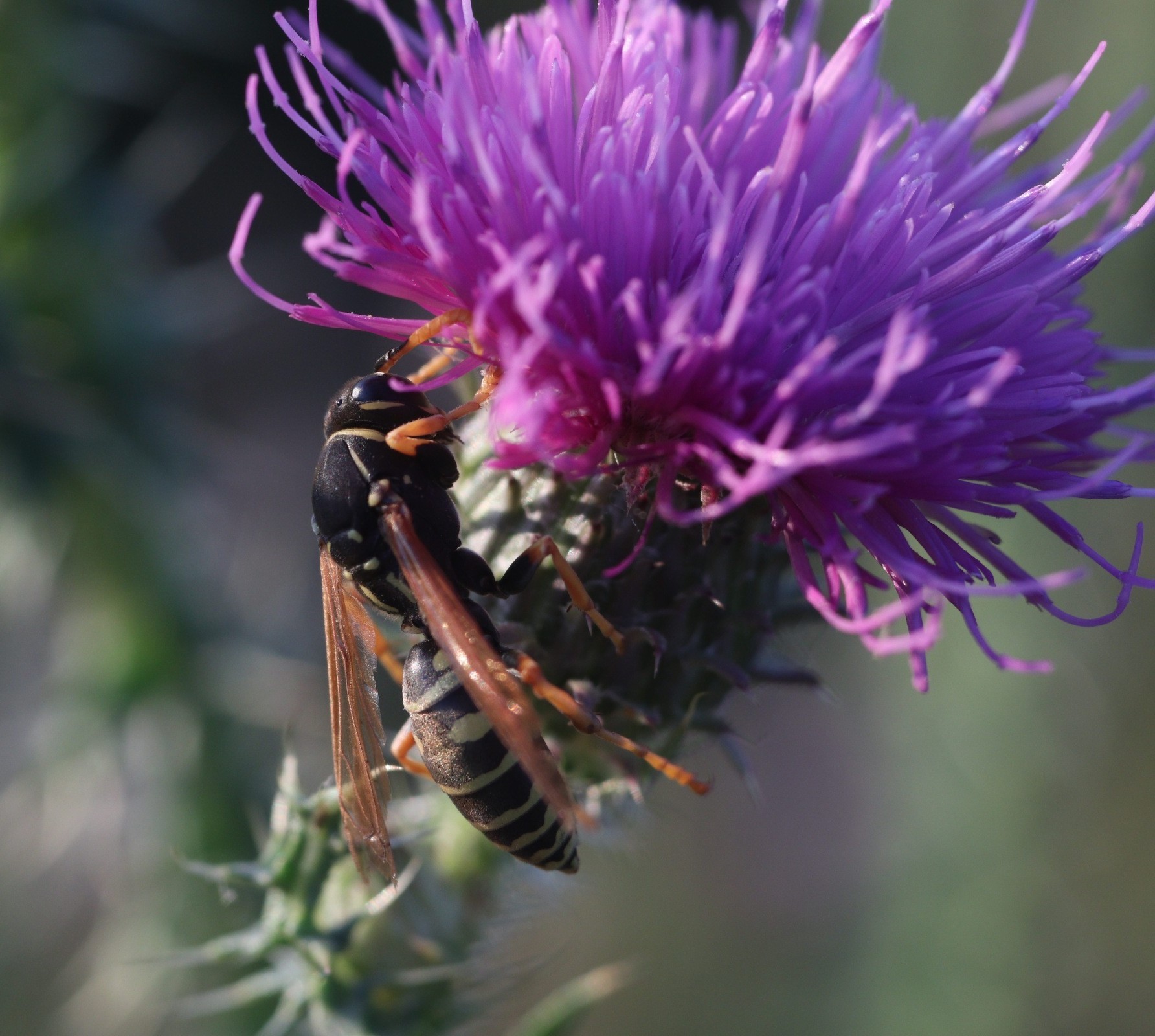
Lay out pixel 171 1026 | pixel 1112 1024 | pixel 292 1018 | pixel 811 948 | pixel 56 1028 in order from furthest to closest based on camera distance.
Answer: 1. pixel 811 948
2. pixel 1112 1024
3. pixel 56 1028
4. pixel 171 1026
5. pixel 292 1018

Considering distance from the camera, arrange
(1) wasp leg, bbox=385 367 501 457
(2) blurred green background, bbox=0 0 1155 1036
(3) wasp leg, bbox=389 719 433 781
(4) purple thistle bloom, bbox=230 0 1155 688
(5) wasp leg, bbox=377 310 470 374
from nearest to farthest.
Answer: (4) purple thistle bloom, bbox=230 0 1155 688
(5) wasp leg, bbox=377 310 470 374
(1) wasp leg, bbox=385 367 501 457
(3) wasp leg, bbox=389 719 433 781
(2) blurred green background, bbox=0 0 1155 1036

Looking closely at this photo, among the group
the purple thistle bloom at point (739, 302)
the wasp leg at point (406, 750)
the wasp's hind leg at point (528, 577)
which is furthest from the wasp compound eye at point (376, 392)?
the wasp leg at point (406, 750)

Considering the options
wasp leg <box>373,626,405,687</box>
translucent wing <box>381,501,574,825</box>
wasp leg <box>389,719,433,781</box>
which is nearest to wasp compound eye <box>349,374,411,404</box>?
translucent wing <box>381,501,574,825</box>

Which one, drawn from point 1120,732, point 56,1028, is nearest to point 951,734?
point 1120,732

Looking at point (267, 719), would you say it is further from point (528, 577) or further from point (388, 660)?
point (528, 577)

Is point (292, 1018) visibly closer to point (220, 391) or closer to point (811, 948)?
point (811, 948)

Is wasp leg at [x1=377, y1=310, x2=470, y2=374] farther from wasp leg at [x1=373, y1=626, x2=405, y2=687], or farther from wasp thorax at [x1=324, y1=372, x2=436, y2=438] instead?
wasp leg at [x1=373, y1=626, x2=405, y2=687]

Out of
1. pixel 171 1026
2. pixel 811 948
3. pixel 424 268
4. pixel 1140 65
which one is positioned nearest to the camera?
pixel 424 268
